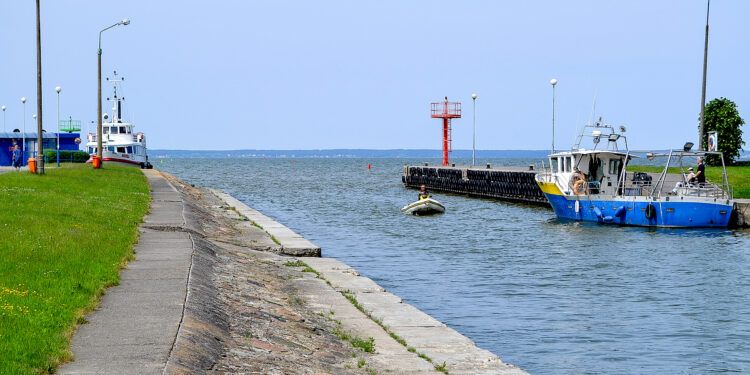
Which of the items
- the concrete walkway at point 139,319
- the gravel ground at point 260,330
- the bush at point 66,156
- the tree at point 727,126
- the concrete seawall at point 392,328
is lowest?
the concrete seawall at point 392,328

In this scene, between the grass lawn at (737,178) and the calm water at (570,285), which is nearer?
the calm water at (570,285)

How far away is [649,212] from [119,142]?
200ft

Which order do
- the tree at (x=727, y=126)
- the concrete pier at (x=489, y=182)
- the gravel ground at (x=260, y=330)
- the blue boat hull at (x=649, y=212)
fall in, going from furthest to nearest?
the tree at (x=727, y=126)
the concrete pier at (x=489, y=182)
the blue boat hull at (x=649, y=212)
the gravel ground at (x=260, y=330)

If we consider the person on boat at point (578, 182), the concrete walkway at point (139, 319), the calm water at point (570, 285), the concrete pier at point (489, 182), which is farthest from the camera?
the concrete pier at point (489, 182)

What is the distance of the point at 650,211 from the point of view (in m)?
40.8

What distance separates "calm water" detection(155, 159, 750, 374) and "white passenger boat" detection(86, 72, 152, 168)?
135 feet

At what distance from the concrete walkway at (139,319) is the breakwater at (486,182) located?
45334 millimetres

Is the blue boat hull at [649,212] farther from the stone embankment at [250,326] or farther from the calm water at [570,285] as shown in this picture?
the stone embankment at [250,326]

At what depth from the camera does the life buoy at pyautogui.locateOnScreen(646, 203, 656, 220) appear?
40.8 metres

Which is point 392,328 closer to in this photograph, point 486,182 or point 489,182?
point 489,182

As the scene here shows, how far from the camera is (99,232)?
20.1 m

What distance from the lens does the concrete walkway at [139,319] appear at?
30.3 ft

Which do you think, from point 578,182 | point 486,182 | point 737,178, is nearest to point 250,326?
point 578,182

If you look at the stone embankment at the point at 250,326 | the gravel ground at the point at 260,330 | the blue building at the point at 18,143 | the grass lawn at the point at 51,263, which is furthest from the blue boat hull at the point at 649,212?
the blue building at the point at 18,143
